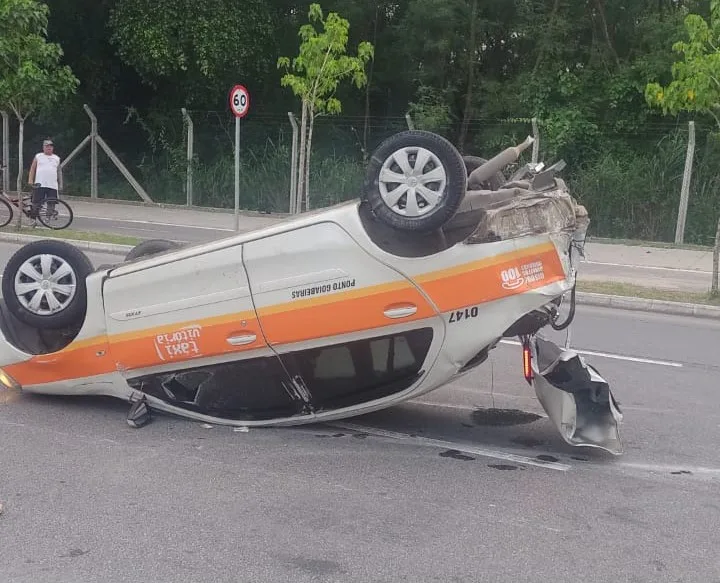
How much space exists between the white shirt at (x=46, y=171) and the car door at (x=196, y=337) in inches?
479

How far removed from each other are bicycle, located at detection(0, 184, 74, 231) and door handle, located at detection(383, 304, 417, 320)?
44.5 ft

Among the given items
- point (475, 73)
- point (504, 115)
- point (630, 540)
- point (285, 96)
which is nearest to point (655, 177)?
→ point (504, 115)

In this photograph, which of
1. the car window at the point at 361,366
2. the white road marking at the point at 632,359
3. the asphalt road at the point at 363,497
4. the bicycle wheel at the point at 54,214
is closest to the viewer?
the asphalt road at the point at 363,497

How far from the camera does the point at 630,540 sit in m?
4.35

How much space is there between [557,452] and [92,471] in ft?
9.32

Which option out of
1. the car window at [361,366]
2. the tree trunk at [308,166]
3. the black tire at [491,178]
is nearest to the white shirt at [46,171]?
the tree trunk at [308,166]

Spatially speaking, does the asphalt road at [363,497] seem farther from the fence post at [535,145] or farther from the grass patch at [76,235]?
the fence post at [535,145]

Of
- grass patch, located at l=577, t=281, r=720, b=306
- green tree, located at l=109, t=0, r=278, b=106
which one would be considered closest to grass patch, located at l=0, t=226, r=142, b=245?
grass patch, located at l=577, t=281, r=720, b=306

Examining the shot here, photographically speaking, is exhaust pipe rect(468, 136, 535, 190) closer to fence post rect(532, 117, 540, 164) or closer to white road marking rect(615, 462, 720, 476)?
white road marking rect(615, 462, 720, 476)

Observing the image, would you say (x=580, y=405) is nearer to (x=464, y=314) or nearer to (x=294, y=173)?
(x=464, y=314)

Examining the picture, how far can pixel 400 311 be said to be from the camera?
5.14 meters

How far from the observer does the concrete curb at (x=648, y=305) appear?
37.8ft

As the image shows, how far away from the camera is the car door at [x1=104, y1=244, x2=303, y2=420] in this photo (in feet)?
→ 17.7

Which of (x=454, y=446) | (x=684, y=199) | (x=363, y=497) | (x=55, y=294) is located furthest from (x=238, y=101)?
(x=363, y=497)
